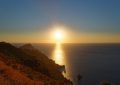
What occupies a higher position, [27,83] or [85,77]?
[27,83]

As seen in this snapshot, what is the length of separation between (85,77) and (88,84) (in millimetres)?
17165

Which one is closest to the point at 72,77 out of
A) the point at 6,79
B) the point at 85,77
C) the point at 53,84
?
the point at 85,77

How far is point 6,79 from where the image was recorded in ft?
100.0

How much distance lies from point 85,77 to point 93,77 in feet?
14.9

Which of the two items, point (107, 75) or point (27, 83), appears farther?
point (107, 75)

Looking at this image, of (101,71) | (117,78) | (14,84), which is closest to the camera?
(14,84)

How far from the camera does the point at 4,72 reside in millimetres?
34500

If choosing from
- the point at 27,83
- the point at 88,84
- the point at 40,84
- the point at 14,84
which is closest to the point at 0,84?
the point at 14,84

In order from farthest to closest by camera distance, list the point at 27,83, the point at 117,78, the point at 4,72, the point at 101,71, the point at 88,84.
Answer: the point at 101,71
the point at 117,78
the point at 88,84
the point at 4,72
the point at 27,83

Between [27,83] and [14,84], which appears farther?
[27,83]

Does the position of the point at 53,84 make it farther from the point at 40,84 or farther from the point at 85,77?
the point at 85,77

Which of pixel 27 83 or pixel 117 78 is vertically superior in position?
pixel 27 83

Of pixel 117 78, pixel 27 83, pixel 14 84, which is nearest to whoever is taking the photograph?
pixel 14 84

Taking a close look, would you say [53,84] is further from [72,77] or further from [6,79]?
[72,77]
